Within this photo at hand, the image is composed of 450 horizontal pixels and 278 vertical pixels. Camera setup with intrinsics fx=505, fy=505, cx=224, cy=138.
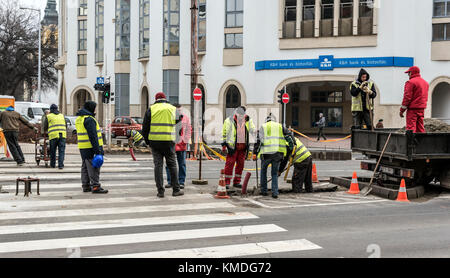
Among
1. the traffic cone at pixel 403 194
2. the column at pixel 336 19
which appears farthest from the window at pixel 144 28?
the traffic cone at pixel 403 194

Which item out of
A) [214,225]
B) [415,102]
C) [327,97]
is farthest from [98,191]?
[327,97]

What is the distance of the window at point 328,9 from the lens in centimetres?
3159

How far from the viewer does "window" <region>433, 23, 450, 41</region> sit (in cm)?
2994

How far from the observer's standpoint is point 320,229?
7.14 meters

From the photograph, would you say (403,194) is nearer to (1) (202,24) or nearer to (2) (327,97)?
(1) (202,24)

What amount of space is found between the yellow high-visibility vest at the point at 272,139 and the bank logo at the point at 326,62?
22.5 meters

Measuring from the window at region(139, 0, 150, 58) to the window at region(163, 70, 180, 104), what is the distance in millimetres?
3183

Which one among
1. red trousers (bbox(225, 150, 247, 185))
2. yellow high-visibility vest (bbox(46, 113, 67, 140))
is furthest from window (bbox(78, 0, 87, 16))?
red trousers (bbox(225, 150, 247, 185))

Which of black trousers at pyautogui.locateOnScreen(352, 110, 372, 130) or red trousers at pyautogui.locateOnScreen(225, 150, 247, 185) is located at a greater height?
black trousers at pyautogui.locateOnScreen(352, 110, 372, 130)

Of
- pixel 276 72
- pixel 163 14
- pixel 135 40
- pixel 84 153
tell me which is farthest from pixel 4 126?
pixel 135 40

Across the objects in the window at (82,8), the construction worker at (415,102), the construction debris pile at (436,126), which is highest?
the window at (82,8)

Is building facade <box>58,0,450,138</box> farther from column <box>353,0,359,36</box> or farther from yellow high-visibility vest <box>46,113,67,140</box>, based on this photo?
yellow high-visibility vest <box>46,113,67,140</box>

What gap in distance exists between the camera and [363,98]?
1182 cm

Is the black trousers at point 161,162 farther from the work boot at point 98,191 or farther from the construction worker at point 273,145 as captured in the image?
the construction worker at point 273,145
